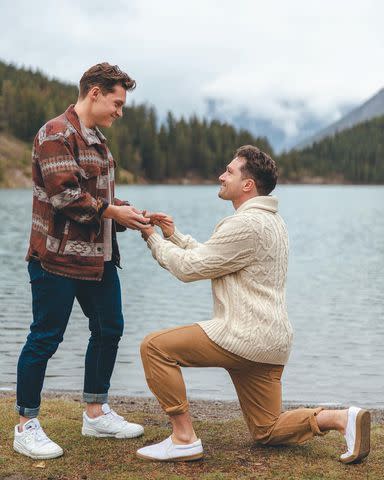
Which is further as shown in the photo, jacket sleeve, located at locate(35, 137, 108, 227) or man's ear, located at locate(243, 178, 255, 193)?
man's ear, located at locate(243, 178, 255, 193)

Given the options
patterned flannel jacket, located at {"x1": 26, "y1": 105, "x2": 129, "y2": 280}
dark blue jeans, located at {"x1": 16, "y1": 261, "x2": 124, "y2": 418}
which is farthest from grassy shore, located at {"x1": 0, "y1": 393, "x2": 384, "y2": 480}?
patterned flannel jacket, located at {"x1": 26, "y1": 105, "x2": 129, "y2": 280}

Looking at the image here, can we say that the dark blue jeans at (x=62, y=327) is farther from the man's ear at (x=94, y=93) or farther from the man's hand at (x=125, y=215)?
the man's ear at (x=94, y=93)

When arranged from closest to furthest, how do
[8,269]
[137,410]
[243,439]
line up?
[243,439] → [137,410] → [8,269]

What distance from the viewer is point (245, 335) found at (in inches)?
237

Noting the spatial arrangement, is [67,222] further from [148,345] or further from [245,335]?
[245,335]

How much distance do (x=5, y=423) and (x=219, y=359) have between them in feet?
8.10

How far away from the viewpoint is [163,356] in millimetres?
6113

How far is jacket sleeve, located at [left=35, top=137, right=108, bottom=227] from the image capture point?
606 cm

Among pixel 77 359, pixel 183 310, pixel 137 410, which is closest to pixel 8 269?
pixel 183 310

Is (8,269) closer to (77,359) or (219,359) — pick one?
(77,359)

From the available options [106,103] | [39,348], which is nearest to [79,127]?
[106,103]

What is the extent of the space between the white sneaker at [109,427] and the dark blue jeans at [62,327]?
20 centimetres

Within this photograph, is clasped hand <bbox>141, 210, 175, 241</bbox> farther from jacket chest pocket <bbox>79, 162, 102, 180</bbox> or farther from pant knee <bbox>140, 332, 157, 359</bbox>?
pant knee <bbox>140, 332, 157, 359</bbox>

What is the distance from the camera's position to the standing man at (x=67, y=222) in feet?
20.2
